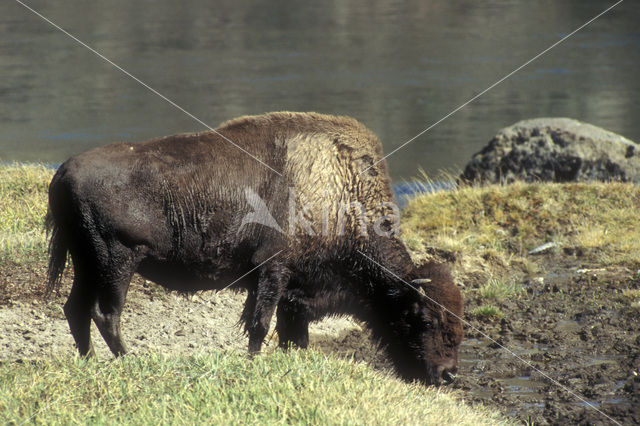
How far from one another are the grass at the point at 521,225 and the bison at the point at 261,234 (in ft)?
10.1

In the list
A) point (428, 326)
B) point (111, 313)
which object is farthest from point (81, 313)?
point (428, 326)

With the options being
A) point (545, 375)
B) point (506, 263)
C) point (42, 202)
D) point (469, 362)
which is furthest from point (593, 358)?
point (42, 202)

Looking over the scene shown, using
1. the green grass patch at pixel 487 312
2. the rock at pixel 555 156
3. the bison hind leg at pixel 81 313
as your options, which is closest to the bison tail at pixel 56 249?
the bison hind leg at pixel 81 313

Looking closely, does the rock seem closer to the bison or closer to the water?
the water

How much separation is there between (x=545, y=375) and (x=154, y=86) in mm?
25534

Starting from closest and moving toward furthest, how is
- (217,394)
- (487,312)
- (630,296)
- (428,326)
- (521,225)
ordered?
(217,394), (428,326), (487,312), (630,296), (521,225)

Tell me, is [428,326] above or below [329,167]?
below

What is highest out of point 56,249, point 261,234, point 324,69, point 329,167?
point 329,167

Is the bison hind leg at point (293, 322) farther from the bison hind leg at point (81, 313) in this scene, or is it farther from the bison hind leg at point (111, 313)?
the bison hind leg at point (81, 313)

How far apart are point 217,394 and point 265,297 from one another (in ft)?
4.49

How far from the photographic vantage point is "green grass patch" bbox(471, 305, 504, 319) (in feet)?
28.2

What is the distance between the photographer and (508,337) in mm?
8141

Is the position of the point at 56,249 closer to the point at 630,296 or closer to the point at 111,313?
the point at 111,313

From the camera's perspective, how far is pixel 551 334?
813 cm
